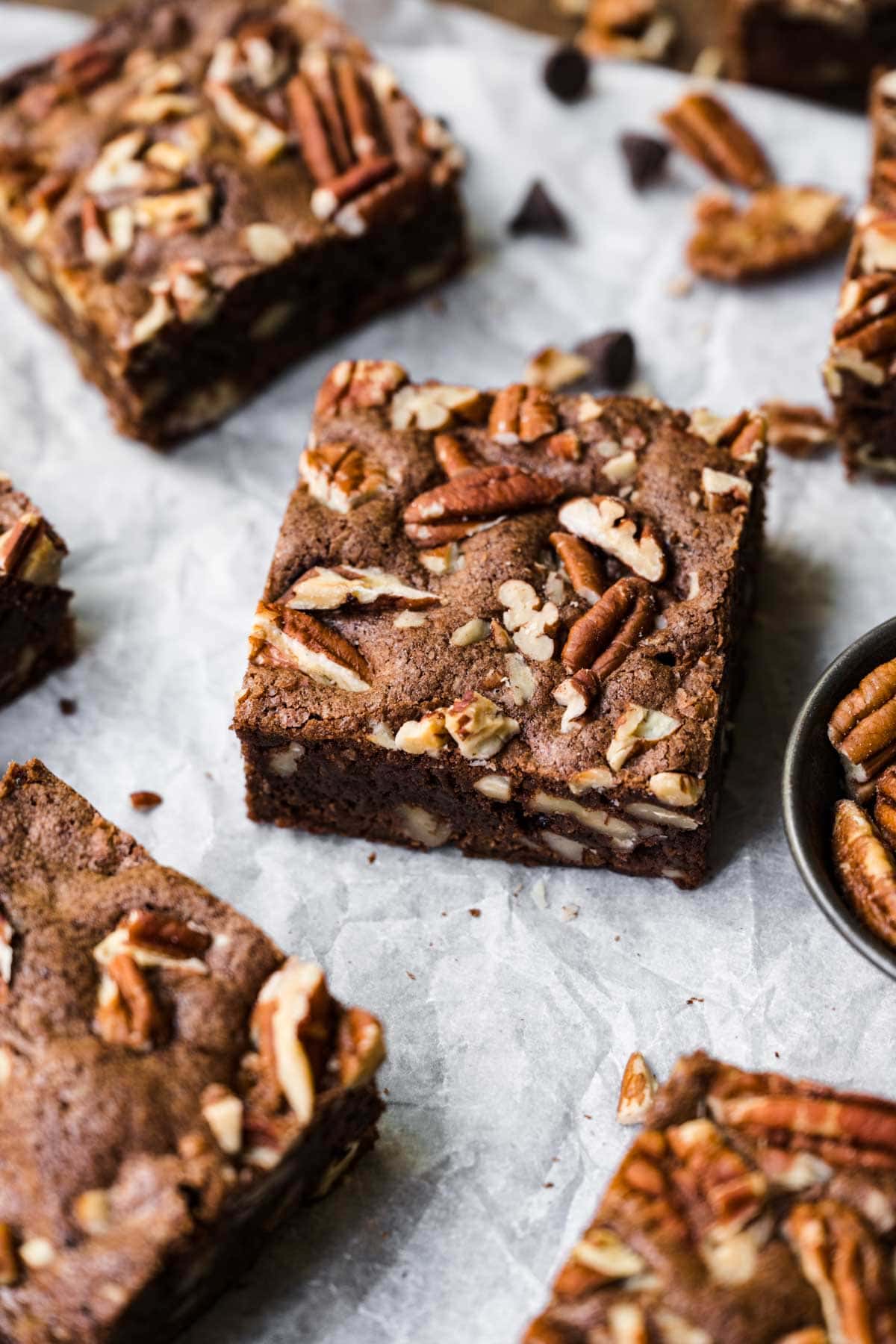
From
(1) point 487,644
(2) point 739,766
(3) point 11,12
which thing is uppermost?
(3) point 11,12

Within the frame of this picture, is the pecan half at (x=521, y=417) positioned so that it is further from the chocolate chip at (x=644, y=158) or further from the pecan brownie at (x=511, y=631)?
the chocolate chip at (x=644, y=158)

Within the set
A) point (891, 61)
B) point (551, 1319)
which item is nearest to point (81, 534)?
point (551, 1319)

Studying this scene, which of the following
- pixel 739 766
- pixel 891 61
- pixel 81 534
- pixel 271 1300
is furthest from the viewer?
pixel 891 61

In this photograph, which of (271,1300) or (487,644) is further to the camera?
(487,644)

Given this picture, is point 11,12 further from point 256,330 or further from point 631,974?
point 631,974

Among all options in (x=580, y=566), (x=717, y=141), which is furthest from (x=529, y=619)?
(x=717, y=141)

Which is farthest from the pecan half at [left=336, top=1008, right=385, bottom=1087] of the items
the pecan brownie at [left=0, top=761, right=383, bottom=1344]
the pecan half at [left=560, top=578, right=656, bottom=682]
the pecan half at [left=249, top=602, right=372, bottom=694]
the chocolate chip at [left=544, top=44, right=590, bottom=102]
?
the chocolate chip at [left=544, top=44, right=590, bottom=102]

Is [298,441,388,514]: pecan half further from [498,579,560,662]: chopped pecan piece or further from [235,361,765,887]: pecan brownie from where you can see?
[498,579,560,662]: chopped pecan piece
